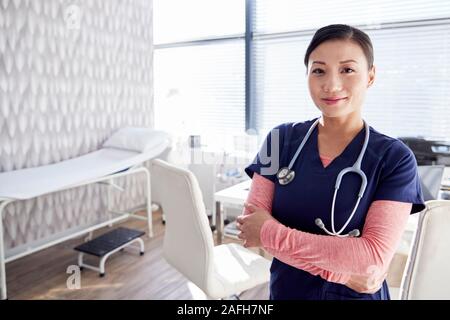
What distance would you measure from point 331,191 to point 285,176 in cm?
13

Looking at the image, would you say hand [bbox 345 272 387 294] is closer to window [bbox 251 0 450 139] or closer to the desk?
the desk

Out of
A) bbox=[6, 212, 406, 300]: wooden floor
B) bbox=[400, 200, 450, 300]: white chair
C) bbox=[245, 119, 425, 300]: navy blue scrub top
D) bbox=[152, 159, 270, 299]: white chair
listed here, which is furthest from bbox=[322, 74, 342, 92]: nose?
bbox=[6, 212, 406, 300]: wooden floor

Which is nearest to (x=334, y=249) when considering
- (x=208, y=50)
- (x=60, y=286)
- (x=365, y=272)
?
(x=365, y=272)

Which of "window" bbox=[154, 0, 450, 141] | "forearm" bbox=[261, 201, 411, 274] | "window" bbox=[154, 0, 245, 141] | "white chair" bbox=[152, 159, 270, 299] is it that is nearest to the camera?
"forearm" bbox=[261, 201, 411, 274]

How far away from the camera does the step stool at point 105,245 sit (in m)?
2.46

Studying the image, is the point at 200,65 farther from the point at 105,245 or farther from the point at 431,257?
the point at 431,257

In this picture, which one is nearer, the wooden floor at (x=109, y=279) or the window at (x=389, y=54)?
the wooden floor at (x=109, y=279)

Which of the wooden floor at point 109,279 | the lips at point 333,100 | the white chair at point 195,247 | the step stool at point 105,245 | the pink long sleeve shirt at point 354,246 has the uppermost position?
the lips at point 333,100

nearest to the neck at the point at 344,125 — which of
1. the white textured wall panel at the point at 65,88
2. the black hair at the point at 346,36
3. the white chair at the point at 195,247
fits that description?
the black hair at the point at 346,36

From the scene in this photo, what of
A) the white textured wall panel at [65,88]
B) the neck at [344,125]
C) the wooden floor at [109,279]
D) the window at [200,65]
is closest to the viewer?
the neck at [344,125]

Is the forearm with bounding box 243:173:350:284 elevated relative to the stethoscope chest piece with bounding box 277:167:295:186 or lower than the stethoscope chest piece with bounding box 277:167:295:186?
lower

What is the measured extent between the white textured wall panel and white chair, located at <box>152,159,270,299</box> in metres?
1.73

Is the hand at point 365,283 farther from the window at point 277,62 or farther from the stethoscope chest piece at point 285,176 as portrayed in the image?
the window at point 277,62

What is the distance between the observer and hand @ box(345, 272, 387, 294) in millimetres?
806
